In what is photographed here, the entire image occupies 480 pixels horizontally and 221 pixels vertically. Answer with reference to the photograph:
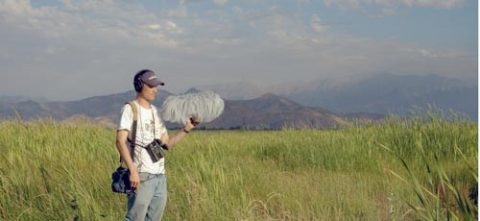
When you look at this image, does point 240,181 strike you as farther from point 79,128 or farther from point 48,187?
point 79,128

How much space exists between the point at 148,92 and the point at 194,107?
2.29 feet

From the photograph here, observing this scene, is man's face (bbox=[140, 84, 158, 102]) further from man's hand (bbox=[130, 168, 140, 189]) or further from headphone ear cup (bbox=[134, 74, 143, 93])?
man's hand (bbox=[130, 168, 140, 189])

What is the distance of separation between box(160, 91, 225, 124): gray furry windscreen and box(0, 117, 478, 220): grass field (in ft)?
3.90

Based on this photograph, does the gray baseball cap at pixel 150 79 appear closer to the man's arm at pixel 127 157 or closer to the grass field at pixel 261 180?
the man's arm at pixel 127 157

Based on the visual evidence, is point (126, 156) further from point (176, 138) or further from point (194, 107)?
point (194, 107)

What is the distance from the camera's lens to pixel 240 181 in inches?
279

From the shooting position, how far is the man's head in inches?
179

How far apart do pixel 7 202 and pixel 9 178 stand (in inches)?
25.6

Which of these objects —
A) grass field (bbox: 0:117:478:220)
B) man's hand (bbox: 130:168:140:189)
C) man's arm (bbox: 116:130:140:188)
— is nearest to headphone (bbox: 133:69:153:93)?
man's arm (bbox: 116:130:140:188)

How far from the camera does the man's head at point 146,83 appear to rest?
4539 mm

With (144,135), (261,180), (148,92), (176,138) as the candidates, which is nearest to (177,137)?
(176,138)

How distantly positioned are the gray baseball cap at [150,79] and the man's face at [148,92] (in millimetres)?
33

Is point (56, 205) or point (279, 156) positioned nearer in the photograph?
point (56, 205)

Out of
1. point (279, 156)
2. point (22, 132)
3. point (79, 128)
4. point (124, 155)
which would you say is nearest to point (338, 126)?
point (279, 156)
